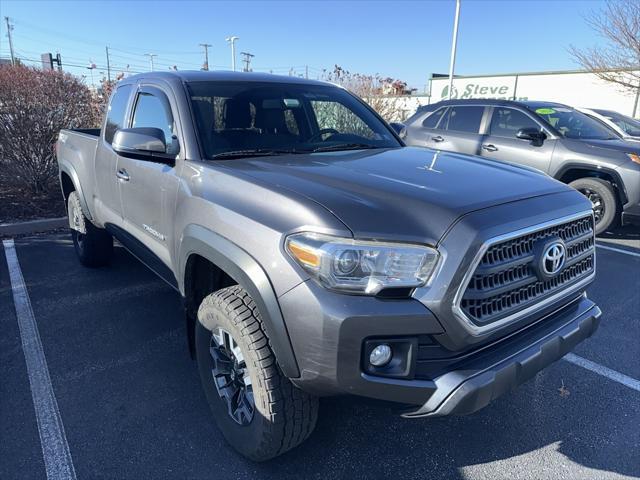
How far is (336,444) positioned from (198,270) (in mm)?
1210

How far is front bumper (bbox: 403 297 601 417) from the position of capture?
5.95 ft

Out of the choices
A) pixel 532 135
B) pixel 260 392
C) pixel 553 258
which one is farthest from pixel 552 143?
pixel 260 392

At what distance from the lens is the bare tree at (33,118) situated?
22.9 ft

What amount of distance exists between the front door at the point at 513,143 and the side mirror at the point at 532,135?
0.07m

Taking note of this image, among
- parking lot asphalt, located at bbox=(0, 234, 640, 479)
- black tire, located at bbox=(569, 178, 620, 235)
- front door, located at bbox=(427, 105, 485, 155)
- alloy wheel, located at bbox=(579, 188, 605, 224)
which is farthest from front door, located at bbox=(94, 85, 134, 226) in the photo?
alloy wheel, located at bbox=(579, 188, 605, 224)

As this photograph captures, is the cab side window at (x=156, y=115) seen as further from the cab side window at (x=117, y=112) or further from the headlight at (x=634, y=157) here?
the headlight at (x=634, y=157)

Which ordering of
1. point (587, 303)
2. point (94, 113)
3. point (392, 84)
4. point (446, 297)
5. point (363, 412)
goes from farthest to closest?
1. point (392, 84)
2. point (94, 113)
3. point (363, 412)
4. point (587, 303)
5. point (446, 297)

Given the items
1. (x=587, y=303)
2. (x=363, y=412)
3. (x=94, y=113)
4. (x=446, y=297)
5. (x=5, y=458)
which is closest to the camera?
(x=446, y=297)

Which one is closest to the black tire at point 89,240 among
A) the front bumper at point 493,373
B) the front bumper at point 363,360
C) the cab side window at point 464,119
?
the front bumper at point 363,360

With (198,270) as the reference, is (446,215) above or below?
above

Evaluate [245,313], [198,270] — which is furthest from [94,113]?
[245,313]

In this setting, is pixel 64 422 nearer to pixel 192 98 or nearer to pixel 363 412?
pixel 363 412

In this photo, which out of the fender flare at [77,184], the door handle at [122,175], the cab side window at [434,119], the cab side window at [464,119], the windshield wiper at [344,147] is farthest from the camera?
the cab side window at [434,119]

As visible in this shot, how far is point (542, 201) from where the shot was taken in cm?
222
